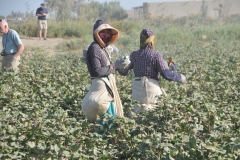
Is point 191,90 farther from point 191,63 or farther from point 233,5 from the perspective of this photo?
point 233,5

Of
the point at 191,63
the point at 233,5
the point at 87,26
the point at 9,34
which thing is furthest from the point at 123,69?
the point at 233,5

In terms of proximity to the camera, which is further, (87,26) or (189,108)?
(87,26)

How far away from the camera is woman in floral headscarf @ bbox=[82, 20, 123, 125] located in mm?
5801

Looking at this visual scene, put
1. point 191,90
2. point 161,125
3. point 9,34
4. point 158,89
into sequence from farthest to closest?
point 9,34, point 191,90, point 158,89, point 161,125

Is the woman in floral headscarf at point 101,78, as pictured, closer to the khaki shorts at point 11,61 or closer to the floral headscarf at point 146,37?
the floral headscarf at point 146,37

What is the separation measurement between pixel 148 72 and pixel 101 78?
578mm

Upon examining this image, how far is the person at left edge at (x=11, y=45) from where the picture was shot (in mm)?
9250

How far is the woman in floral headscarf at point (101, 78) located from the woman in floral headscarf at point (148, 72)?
1.01ft

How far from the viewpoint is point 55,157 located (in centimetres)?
414

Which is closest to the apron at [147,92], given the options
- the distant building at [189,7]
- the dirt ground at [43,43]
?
the dirt ground at [43,43]

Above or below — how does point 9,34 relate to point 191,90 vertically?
above

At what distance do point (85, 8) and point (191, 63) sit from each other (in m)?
24.8

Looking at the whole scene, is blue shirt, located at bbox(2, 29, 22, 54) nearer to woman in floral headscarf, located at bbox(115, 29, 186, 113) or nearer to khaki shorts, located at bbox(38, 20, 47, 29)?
woman in floral headscarf, located at bbox(115, 29, 186, 113)

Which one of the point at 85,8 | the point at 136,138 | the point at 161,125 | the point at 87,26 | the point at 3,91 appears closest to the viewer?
the point at 136,138
